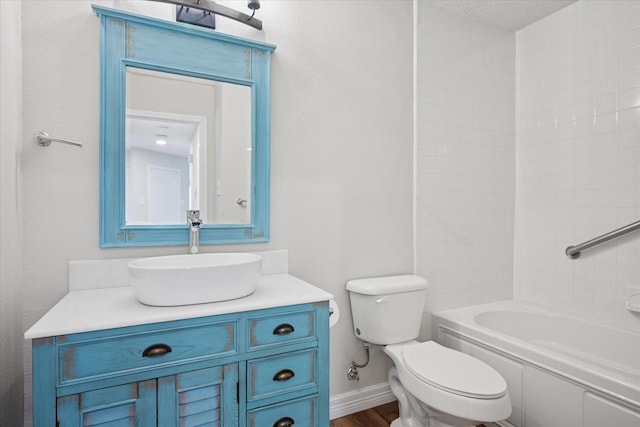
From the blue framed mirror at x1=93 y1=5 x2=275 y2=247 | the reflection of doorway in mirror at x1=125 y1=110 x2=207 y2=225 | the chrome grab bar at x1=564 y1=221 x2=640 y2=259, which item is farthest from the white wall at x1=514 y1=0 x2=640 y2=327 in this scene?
the reflection of doorway in mirror at x1=125 y1=110 x2=207 y2=225

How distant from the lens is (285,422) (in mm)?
1278

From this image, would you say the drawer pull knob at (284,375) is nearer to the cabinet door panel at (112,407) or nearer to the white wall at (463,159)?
the cabinet door panel at (112,407)

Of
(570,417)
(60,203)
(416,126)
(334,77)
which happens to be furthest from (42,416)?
(416,126)

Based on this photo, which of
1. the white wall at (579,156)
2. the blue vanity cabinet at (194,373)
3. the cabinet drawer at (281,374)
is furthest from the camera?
the white wall at (579,156)

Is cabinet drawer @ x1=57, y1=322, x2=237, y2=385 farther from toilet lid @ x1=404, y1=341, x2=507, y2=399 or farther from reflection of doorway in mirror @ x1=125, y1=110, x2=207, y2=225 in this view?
toilet lid @ x1=404, y1=341, x2=507, y2=399

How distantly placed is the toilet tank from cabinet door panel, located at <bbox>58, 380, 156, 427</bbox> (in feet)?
3.58

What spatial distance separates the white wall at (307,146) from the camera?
1348mm

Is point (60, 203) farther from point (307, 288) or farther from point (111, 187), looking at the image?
point (307, 288)

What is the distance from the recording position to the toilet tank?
180 cm

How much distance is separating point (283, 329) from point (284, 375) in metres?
0.17

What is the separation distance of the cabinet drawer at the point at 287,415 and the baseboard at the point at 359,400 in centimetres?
63

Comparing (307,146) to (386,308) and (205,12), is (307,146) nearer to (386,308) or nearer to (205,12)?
(205,12)

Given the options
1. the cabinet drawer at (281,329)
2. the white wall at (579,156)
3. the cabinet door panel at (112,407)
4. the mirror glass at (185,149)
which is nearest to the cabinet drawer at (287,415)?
the cabinet drawer at (281,329)

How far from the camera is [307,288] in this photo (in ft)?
4.76
